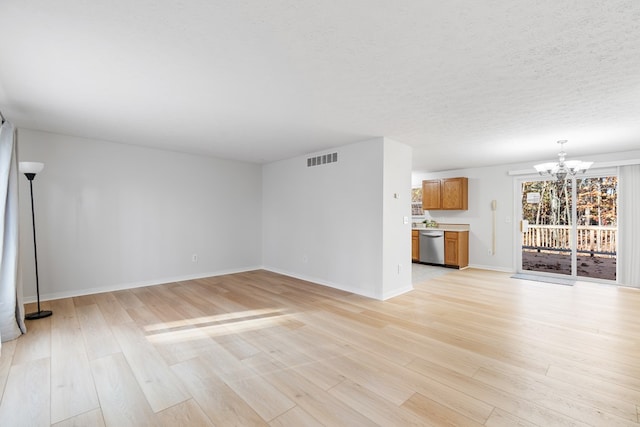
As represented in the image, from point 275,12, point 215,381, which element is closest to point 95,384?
point 215,381

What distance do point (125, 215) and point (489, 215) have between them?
24.7 feet

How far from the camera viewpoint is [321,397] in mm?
1971

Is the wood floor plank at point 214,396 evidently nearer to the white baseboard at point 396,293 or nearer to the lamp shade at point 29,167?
Answer: the white baseboard at point 396,293

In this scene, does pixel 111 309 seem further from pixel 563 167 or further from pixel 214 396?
pixel 563 167

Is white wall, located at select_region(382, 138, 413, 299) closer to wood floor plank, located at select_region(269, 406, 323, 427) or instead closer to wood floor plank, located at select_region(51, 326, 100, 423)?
wood floor plank, located at select_region(269, 406, 323, 427)

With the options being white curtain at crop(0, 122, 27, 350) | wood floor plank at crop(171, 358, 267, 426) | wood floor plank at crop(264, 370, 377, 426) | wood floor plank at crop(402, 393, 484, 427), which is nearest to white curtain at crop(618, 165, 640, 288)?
wood floor plank at crop(402, 393, 484, 427)

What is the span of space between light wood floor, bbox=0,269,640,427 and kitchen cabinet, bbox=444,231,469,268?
2.41 metres

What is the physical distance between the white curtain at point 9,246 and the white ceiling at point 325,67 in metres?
0.53

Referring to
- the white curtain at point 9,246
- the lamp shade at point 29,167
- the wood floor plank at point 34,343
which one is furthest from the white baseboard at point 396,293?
the lamp shade at point 29,167

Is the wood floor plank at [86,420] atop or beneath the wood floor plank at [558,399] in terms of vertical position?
atop

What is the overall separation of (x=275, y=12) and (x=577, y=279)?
6909 mm

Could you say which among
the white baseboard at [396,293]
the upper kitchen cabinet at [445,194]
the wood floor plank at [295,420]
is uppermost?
the upper kitchen cabinet at [445,194]

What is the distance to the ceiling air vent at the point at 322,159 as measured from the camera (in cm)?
494

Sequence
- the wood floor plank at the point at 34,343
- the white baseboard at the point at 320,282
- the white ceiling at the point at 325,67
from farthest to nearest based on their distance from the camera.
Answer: the white baseboard at the point at 320,282 → the wood floor plank at the point at 34,343 → the white ceiling at the point at 325,67
